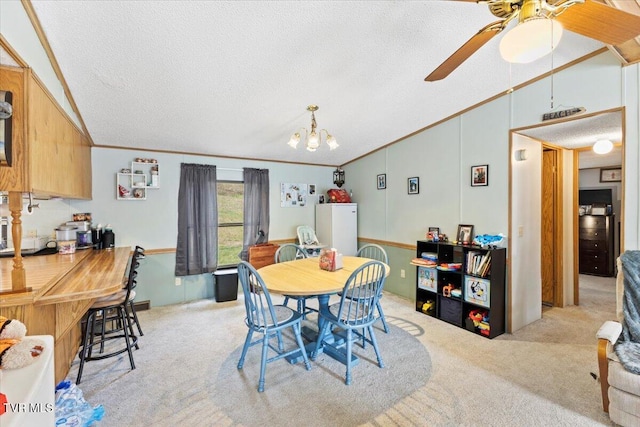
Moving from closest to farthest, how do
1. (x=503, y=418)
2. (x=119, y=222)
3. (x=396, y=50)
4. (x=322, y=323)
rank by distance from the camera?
(x=503, y=418), (x=396, y=50), (x=322, y=323), (x=119, y=222)

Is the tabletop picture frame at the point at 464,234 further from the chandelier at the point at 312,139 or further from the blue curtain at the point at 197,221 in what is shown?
the blue curtain at the point at 197,221

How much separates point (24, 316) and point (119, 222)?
101 inches

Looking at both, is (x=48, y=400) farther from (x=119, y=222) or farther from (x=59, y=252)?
(x=119, y=222)

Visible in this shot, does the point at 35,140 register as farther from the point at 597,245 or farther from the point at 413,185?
the point at 597,245

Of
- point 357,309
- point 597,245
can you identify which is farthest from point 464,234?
point 597,245

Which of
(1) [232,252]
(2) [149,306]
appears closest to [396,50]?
(1) [232,252]

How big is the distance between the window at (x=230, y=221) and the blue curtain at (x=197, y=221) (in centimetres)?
25

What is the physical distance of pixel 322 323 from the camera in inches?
107

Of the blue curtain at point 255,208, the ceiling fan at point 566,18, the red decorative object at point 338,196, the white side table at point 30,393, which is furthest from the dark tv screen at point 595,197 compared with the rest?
the white side table at point 30,393

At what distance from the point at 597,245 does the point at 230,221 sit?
672 cm

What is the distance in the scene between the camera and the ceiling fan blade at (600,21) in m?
1.47

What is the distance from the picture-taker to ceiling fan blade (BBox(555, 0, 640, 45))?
1469 millimetres

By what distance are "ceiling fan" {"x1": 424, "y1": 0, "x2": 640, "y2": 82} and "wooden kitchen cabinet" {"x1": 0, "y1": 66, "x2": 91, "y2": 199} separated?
2.40 meters

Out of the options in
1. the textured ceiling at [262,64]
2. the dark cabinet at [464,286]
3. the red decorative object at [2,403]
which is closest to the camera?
the red decorative object at [2,403]
